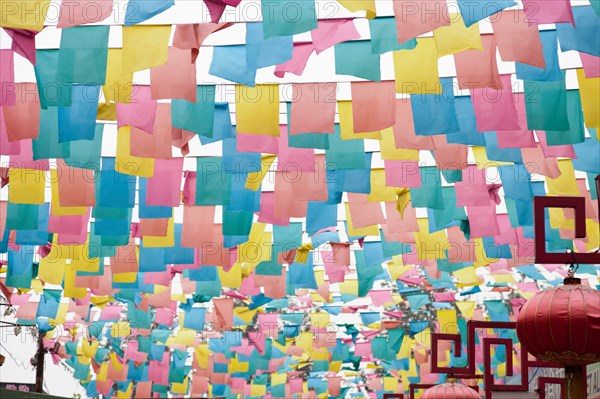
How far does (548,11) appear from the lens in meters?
7.43

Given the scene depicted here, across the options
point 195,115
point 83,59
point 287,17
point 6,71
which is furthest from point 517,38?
point 6,71

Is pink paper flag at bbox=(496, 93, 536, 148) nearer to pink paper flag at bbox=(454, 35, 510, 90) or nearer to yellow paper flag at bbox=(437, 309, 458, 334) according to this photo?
pink paper flag at bbox=(454, 35, 510, 90)

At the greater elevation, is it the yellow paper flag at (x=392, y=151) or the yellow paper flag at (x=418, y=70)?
the yellow paper flag at (x=418, y=70)

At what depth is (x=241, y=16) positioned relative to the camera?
833cm

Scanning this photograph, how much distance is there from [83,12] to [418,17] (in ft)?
7.66

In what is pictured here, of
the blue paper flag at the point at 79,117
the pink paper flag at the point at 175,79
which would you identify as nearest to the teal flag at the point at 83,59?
the pink paper flag at the point at 175,79

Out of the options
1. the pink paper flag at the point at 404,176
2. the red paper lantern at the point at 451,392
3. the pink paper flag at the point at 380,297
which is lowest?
the red paper lantern at the point at 451,392

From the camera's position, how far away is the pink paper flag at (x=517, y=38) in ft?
25.2

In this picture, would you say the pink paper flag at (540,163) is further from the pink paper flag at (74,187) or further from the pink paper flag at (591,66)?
the pink paper flag at (74,187)

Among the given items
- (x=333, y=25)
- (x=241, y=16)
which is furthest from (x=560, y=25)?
(x=241, y=16)

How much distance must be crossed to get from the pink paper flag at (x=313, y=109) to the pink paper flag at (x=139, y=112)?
1191 mm

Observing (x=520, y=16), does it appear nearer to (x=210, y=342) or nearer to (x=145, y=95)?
(x=145, y=95)

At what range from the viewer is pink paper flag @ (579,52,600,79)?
315 inches

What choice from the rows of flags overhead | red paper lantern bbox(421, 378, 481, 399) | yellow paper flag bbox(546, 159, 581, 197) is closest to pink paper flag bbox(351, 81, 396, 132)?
the rows of flags overhead
